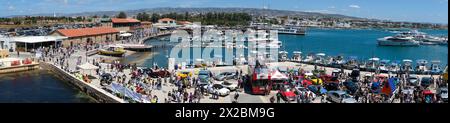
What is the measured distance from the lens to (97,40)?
43875mm

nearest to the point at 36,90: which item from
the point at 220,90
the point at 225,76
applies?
the point at 225,76

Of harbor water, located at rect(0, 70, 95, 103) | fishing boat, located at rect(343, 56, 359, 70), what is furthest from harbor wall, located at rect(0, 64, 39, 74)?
fishing boat, located at rect(343, 56, 359, 70)

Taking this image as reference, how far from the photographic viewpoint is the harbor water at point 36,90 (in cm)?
1696

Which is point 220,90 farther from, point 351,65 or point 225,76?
point 351,65

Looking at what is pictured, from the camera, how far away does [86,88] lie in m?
18.4

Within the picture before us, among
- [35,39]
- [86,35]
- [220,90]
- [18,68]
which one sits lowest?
[18,68]

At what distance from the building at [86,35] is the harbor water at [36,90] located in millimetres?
13265

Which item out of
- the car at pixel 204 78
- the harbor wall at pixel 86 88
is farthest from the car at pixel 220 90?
the harbor wall at pixel 86 88

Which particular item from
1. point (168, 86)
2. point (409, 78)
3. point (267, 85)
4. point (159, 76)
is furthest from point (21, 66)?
point (409, 78)

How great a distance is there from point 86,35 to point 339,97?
106 ft

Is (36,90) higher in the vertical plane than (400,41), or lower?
lower

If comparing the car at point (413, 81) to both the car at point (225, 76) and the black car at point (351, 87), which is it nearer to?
the black car at point (351, 87)
